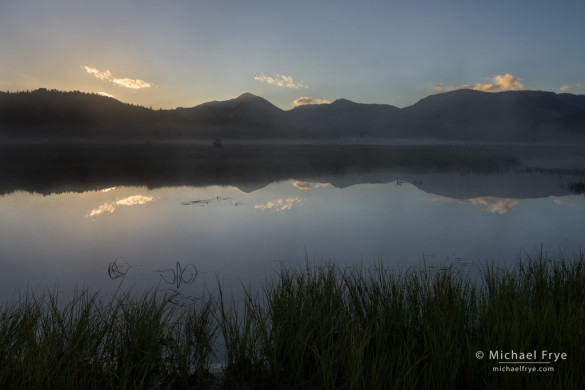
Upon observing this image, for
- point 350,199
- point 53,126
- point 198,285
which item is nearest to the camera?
point 198,285

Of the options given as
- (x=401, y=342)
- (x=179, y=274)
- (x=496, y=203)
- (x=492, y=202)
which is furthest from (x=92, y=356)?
(x=492, y=202)

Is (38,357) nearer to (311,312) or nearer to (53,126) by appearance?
(311,312)

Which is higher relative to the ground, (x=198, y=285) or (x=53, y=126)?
(x=53, y=126)

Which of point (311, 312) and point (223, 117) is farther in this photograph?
point (223, 117)

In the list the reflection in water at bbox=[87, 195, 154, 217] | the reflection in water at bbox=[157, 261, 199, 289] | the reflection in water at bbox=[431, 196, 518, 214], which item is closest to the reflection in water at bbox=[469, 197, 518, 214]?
the reflection in water at bbox=[431, 196, 518, 214]

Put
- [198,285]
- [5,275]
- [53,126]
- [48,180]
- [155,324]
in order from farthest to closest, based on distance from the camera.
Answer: [53,126], [48,180], [5,275], [198,285], [155,324]

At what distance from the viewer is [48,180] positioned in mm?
27594

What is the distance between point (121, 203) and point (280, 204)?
8391 mm

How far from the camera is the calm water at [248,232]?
8.81 m

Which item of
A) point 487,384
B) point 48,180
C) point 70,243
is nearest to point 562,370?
point 487,384

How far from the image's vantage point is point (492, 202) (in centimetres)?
1812

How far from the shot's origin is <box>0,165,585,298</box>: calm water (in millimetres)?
8812

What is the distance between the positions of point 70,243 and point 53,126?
171921 mm

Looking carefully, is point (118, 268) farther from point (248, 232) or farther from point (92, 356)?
point (92, 356)
